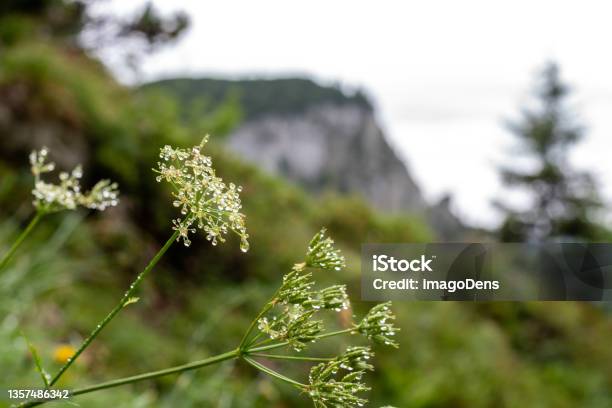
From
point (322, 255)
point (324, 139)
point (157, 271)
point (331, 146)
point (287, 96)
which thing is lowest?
point (322, 255)

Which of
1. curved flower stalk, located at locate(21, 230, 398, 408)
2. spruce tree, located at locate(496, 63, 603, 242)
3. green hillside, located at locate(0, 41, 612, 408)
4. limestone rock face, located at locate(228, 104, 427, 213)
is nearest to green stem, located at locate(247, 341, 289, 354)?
curved flower stalk, located at locate(21, 230, 398, 408)

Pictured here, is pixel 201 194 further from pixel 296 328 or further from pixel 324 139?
pixel 324 139

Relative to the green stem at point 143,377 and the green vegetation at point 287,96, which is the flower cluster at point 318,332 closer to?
the green stem at point 143,377

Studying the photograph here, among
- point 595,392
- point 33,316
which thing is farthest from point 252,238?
point 595,392

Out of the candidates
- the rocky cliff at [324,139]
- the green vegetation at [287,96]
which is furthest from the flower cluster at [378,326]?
the rocky cliff at [324,139]

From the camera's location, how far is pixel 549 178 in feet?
71.0

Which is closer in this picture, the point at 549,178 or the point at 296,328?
the point at 296,328

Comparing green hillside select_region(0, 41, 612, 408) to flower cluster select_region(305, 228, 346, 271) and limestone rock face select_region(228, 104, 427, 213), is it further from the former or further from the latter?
limestone rock face select_region(228, 104, 427, 213)

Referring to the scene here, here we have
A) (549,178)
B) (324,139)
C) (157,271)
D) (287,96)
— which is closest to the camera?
(157,271)

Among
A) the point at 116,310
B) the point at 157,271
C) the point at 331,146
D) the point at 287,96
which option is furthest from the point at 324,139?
the point at 116,310

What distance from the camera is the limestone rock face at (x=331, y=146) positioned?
242ft

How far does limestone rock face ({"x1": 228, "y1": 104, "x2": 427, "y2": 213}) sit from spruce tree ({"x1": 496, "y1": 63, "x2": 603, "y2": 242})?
4795 cm

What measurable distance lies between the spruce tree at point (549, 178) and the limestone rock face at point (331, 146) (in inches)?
1888

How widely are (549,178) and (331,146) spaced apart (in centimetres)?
6938
